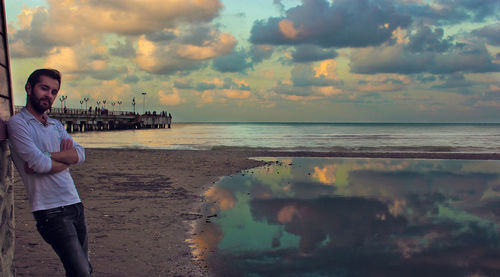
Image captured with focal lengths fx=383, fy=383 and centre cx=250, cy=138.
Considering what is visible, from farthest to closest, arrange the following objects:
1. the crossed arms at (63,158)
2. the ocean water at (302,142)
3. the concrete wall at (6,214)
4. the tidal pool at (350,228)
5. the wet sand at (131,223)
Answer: the ocean water at (302,142) < the tidal pool at (350,228) < the wet sand at (131,223) < the concrete wall at (6,214) < the crossed arms at (63,158)

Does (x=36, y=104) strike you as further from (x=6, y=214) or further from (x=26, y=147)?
(x=6, y=214)

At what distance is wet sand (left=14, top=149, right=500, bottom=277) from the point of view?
5.93 m

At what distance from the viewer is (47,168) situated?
9.82 feet

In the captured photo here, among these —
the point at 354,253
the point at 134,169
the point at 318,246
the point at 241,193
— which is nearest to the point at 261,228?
the point at 318,246

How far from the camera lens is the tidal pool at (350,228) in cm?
613

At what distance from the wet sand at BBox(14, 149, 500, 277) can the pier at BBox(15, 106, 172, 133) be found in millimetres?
63907

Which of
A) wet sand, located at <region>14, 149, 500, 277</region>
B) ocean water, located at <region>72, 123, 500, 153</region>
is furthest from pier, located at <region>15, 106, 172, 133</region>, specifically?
wet sand, located at <region>14, 149, 500, 277</region>

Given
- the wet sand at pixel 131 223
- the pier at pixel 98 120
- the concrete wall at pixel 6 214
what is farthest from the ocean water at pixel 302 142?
the concrete wall at pixel 6 214

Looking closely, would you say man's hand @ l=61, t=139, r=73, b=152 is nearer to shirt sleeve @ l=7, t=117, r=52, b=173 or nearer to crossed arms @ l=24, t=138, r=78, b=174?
crossed arms @ l=24, t=138, r=78, b=174

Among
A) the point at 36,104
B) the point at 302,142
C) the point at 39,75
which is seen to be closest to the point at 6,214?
the point at 36,104

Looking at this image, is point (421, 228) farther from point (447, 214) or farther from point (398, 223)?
point (447, 214)

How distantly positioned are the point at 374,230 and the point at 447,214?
9.12 feet

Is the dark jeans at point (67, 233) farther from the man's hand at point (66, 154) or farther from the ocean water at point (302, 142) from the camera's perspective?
the ocean water at point (302, 142)

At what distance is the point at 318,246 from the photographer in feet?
23.1
